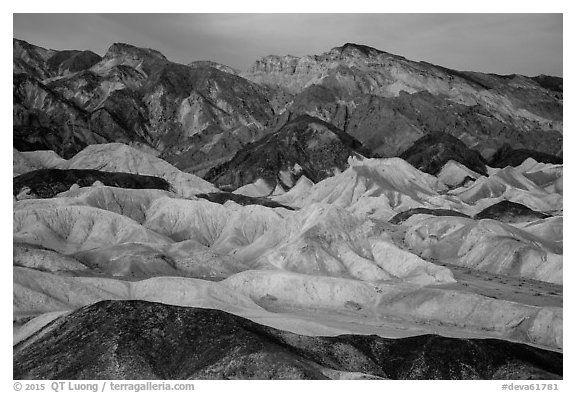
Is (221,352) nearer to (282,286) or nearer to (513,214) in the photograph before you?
(282,286)

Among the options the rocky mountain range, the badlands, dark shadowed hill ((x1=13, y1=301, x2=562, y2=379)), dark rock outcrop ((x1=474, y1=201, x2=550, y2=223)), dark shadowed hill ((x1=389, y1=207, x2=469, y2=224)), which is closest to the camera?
dark shadowed hill ((x1=13, y1=301, x2=562, y2=379))

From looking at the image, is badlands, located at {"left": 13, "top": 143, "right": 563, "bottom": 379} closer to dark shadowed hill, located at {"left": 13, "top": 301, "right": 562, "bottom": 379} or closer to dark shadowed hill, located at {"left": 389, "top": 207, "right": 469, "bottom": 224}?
dark shadowed hill, located at {"left": 13, "top": 301, "right": 562, "bottom": 379}

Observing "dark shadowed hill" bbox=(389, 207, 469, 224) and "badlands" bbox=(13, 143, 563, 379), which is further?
"dark shadowed hill" bbox=(389, 207, 469, 224)
